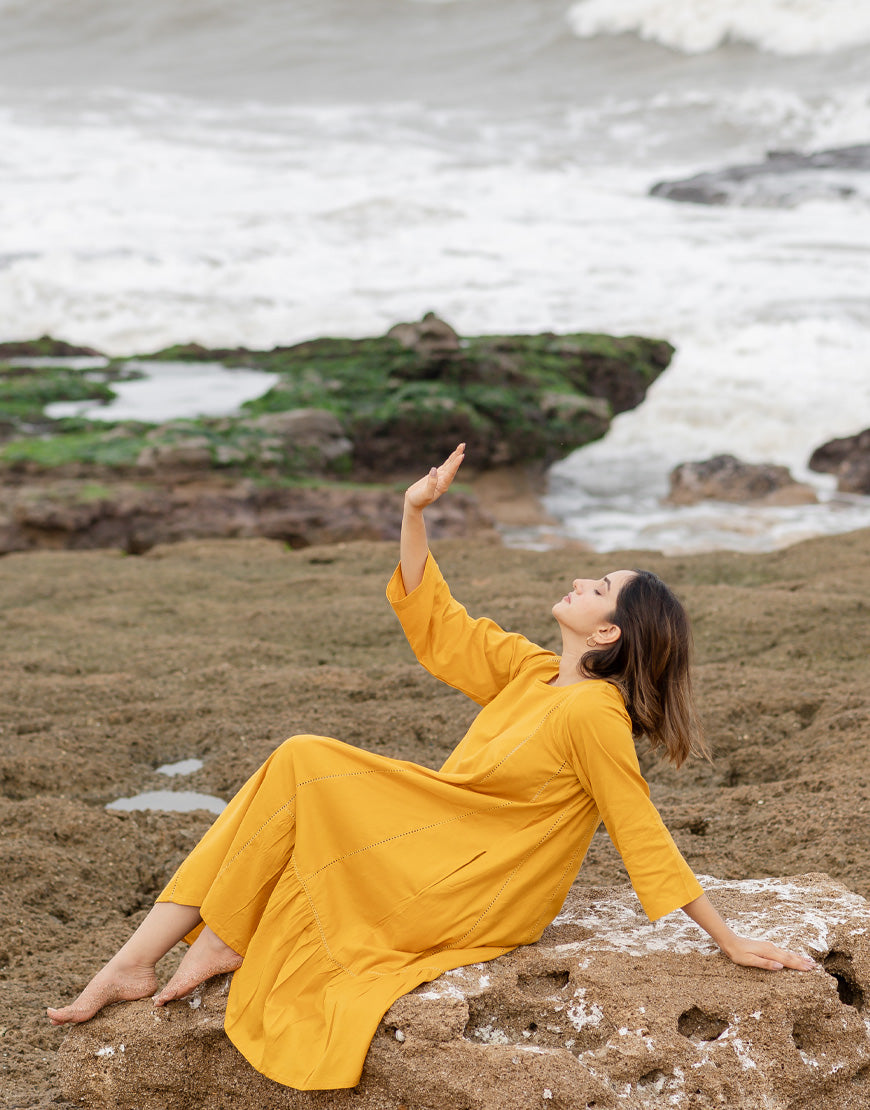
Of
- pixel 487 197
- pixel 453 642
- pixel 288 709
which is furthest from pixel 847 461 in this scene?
pixel 487 197

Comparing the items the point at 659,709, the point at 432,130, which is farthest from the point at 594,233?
the point at 659,709

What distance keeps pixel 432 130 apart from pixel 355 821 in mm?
36818

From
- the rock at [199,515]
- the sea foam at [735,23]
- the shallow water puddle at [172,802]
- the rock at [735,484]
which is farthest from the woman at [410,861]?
the sea foam at [735,23]

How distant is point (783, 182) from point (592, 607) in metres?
28.8

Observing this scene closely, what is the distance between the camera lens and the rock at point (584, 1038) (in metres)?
2.29

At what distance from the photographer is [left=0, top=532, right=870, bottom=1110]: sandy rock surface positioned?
11.6ft

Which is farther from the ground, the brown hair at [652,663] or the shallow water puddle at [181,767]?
the brown hair at [652,663]

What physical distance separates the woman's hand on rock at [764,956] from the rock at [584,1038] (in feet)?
0.07

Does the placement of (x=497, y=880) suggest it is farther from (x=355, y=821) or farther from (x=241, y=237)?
(x=241, y=237)

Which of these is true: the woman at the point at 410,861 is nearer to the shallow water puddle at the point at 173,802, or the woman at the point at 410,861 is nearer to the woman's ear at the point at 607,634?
the woman's ear at the point at 607,634

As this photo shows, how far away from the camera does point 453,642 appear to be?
2973 millimetres

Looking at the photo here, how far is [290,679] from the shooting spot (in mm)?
5375

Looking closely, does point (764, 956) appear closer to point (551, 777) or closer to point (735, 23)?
point (551, 777)

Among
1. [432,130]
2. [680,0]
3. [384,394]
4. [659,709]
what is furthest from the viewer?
[680,0]
